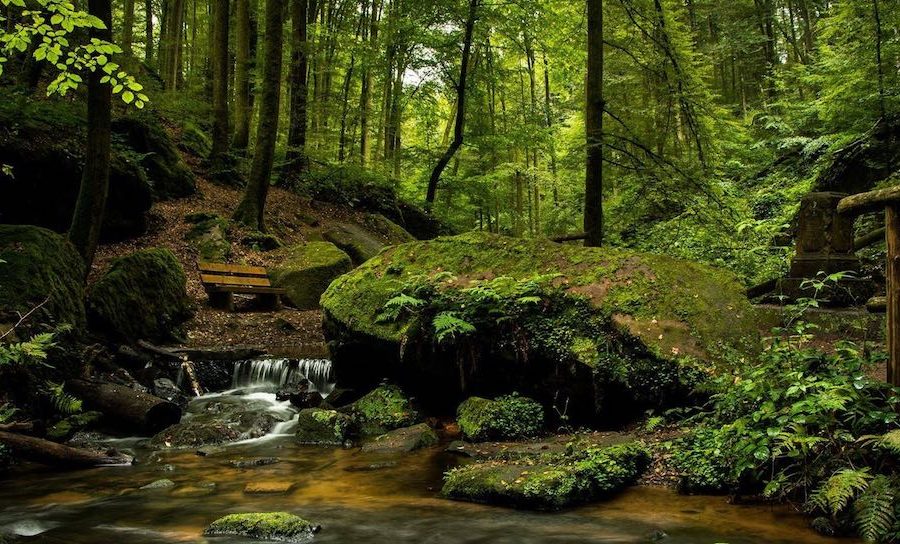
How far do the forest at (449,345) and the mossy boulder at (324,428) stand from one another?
36mm

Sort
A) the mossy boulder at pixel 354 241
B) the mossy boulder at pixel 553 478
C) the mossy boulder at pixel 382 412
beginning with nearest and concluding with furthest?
the mossy boulder at pixel 553 478 → the mossy boulder at pixel 382 412 → the mossy boulder at pixel 354 241

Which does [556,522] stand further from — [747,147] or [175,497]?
[747,147]

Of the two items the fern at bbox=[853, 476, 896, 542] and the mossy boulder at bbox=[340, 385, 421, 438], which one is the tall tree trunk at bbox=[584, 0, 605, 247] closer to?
the mossy boulder at bbox=[340, 385, 421, 438]

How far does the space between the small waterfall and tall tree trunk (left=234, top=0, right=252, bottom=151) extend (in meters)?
11.3

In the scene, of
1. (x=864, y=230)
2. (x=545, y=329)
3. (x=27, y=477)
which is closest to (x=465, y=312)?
(x=545, y=329)

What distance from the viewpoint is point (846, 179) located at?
11.7m

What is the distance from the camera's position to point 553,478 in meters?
5.14

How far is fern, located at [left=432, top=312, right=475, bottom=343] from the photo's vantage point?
7.47 metres

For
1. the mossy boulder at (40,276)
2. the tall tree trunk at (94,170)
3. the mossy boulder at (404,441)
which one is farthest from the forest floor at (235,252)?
the mossy boulder at (404,441)

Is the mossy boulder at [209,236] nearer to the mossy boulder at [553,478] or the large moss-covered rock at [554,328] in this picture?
the large moss-covered rock at [554,328]

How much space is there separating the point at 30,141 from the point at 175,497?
1014 centimetres

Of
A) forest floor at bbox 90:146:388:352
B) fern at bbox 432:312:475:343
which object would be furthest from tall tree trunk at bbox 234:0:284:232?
fern at bbox 432:312:475:343

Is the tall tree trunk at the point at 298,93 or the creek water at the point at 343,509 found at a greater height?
the tall tree trunk at the point at 298,93

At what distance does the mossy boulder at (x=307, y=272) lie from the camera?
14711 millimetres
